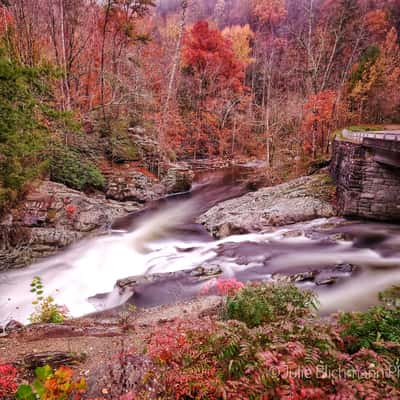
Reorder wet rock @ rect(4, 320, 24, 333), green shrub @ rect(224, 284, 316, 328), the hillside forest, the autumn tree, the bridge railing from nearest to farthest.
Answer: green shrub @ rect(224, 284, 316, 328), wet rock @ rect(4, 320, 24, 333), the hillside forest, the bridge railing, the autumn tree

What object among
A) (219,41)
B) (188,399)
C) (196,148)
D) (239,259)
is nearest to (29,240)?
(239,259)

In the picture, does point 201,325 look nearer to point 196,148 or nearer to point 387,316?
point 387,316

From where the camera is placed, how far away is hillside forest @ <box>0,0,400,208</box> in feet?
25.1

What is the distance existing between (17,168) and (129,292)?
14.5 feet

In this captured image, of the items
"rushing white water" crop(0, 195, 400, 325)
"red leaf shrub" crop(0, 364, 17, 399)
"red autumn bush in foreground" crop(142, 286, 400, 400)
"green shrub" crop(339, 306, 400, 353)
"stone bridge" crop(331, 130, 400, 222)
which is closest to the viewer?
"red autumn bush in foreground" crop(142, 286, 400, 400)

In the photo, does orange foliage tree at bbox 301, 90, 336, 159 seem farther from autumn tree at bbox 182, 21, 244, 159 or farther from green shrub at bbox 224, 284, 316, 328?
green shrub at bbox 224, 284, 316, 328

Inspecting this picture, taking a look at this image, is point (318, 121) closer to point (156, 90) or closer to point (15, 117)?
point (156, 90)

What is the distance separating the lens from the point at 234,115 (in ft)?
98.9

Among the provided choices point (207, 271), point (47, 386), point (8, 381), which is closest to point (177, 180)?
point (207, 271)

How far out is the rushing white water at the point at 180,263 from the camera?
6.78 meters

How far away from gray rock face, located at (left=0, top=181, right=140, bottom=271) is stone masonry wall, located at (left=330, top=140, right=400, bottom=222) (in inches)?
408

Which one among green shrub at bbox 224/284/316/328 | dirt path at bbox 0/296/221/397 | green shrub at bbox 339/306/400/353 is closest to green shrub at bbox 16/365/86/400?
dirt path at bbox 0/296/221/397

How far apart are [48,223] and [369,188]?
12358mm

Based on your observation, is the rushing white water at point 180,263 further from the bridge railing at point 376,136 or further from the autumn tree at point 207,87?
the autumn tree at point 207,87
